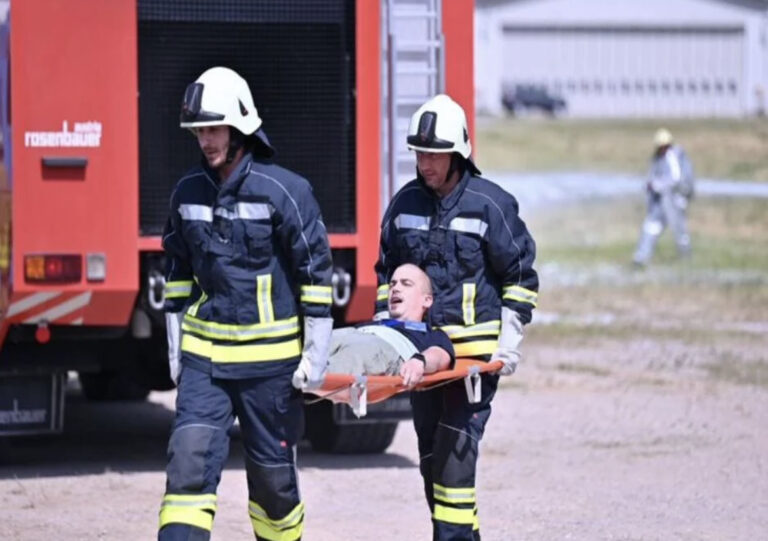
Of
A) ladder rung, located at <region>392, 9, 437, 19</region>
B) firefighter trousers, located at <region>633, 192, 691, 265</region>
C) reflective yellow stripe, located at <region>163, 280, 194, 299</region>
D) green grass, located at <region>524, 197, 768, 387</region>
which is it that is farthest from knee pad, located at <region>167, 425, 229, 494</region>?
firefighter trousers, located at <region>633, 192, 691, 265</region>

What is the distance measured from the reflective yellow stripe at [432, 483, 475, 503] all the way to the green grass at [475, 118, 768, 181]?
29.6 meters

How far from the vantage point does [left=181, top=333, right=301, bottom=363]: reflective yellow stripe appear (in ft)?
21.3

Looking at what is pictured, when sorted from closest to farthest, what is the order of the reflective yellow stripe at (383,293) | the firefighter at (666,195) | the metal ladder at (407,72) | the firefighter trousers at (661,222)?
the reflective yellow stripe at (383,293) < the metal ladder at (407,72) < the firefighter trousers at (661,222) < the firefighter at (666,195)

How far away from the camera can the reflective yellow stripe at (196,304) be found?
6.60m

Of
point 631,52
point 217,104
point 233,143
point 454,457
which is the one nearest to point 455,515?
point 454,457

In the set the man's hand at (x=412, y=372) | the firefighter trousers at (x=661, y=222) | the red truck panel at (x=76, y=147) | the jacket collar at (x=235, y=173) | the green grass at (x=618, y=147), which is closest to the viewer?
the jacket collar at (x=235, y=173)

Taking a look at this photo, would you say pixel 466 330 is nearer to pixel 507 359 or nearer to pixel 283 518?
pixel 507 359

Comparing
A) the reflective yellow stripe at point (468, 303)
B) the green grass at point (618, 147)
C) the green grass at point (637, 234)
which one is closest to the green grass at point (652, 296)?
the green grass at point (637, 234)

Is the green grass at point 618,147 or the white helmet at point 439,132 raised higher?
the green grass at point 618,147

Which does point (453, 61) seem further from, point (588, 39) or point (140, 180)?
point (588, 39)

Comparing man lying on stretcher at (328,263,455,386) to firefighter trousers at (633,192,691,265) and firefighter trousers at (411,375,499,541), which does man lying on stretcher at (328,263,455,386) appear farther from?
firefighter trousers at (633,192,691,265)

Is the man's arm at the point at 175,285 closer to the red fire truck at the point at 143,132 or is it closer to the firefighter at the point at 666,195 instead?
the red fire truck at the point at 143,132

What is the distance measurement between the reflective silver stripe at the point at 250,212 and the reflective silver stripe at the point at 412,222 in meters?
0.71

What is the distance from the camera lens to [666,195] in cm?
2406
